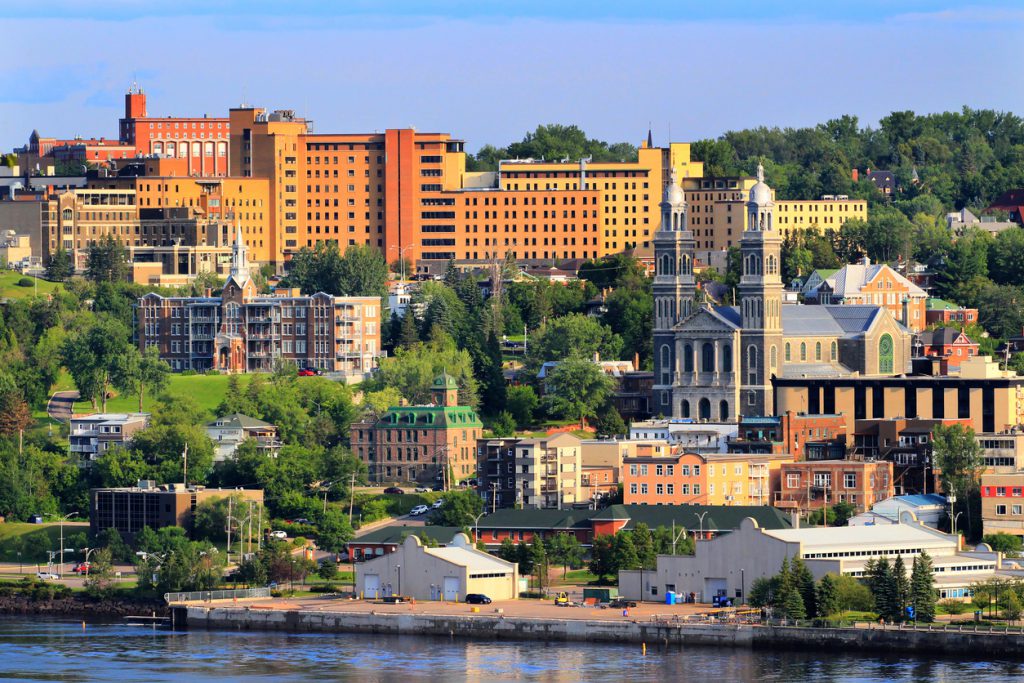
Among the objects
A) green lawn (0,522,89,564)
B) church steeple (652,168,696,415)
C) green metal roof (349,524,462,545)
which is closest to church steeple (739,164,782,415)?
church steeple (652,168,696,415)

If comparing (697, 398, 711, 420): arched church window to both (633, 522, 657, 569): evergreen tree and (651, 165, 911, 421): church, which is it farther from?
(633, 522, 657, 569): evergreen tree

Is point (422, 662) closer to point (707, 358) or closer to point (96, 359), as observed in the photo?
point (707, 358)

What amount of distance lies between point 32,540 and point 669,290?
127ft

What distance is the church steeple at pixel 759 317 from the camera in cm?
15562

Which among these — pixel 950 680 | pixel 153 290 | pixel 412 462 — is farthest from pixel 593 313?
pixel 950 680

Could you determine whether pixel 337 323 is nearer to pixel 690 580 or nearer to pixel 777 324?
pixel 777 324

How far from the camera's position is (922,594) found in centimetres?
11100

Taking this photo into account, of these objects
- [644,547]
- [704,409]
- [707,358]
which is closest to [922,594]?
[644,547]

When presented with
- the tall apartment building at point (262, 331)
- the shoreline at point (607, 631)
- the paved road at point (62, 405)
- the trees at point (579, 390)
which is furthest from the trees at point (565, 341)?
the shoreline at point (607, 631)

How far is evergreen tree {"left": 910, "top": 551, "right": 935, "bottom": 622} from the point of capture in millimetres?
110812

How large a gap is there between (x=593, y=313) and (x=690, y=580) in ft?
239

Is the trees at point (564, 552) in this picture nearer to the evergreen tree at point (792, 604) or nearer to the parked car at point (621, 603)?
the parked car at point (621, 603)

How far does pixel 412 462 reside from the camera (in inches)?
5876

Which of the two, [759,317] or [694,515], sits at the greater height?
[759,317]
